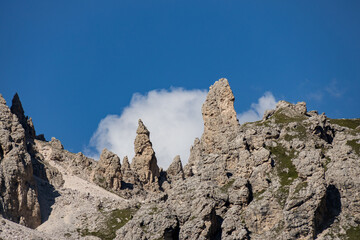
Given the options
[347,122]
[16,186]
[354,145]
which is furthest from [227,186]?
[347,122]

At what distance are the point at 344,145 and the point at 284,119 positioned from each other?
127 ft

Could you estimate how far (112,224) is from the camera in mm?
158750

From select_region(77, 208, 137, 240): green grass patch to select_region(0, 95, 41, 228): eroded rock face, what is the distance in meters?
17.5

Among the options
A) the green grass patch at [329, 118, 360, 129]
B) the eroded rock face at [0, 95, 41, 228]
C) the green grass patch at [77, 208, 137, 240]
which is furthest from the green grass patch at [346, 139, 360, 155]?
the eroded rock face at [0, 95, 41, 228]

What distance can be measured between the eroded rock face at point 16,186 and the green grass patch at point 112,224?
1753 cm

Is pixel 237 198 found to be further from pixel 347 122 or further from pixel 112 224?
pixel 347 122

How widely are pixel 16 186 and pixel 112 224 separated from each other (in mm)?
32843

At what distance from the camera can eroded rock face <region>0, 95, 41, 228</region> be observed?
154000 millimetres

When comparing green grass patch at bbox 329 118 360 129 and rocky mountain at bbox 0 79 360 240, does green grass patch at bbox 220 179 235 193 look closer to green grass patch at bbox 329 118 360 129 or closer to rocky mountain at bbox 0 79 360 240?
rocky mountain at bbox 0 79 360 240

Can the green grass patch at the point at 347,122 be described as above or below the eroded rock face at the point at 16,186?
above

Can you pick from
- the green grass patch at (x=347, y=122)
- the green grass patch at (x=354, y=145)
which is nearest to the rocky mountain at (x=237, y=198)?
the green grass patch at (x=354, y=145)

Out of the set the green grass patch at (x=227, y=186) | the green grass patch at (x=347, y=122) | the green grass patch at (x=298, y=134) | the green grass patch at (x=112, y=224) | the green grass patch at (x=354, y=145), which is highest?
the green grass patch at (x=347, y=122)

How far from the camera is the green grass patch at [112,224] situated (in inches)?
6009

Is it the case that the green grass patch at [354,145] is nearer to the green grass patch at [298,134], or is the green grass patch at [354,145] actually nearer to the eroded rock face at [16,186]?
the green grass patch at [298,134]
